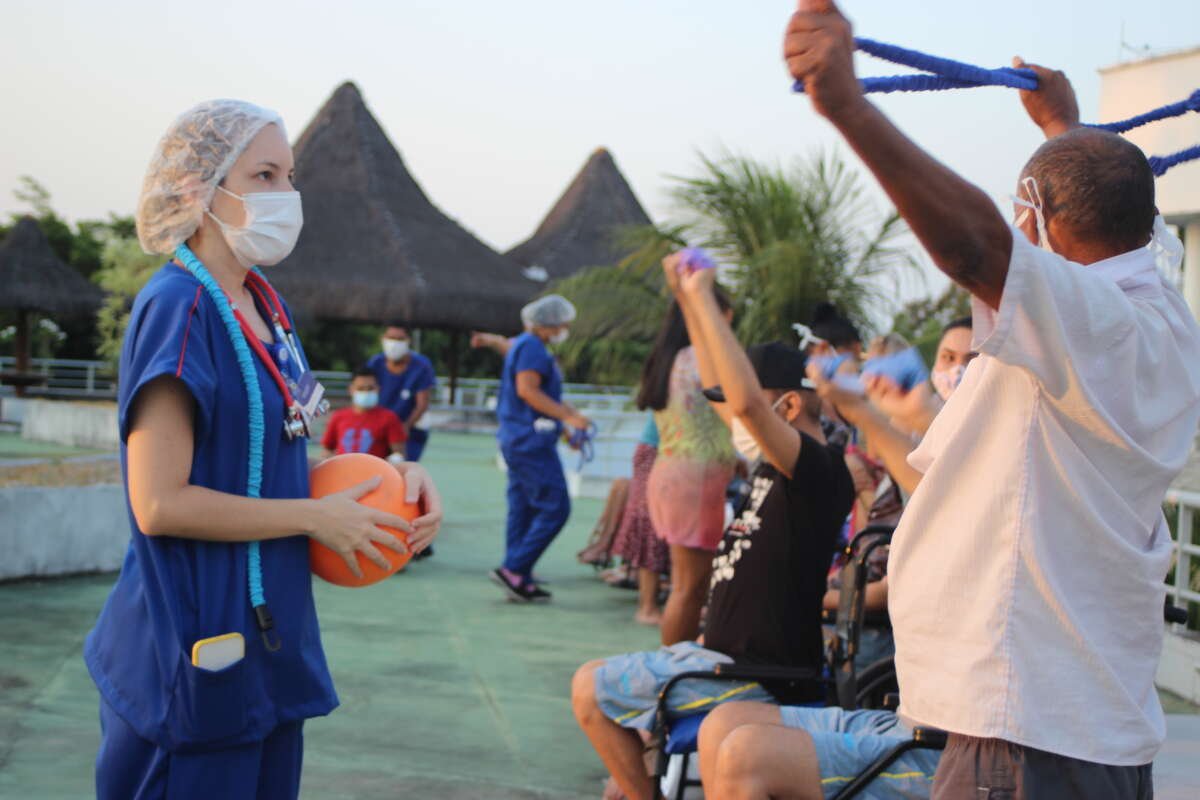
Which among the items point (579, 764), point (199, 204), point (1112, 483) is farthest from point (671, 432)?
point (1112, 483)

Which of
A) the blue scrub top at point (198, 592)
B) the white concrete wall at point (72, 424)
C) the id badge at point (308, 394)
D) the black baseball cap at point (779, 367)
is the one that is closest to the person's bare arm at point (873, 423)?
the black baseball cap at point (779, 367)

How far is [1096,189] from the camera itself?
1.83 meters

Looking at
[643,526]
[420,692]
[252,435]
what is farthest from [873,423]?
[643,526]

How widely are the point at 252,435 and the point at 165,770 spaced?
59 centimetres

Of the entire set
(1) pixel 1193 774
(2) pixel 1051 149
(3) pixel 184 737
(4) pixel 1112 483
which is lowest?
(1) pixel 1193 774

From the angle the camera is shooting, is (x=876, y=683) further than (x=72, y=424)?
No

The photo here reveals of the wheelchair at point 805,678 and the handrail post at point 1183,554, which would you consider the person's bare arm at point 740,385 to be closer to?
the wheelchair at point 805,678

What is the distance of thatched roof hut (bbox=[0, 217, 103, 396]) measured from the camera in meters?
26.1

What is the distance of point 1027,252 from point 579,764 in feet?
11.6

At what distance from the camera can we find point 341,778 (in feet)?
14.3

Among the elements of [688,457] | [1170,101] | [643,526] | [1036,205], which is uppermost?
[1170,101]

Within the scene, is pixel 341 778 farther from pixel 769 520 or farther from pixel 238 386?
pixel 238 386

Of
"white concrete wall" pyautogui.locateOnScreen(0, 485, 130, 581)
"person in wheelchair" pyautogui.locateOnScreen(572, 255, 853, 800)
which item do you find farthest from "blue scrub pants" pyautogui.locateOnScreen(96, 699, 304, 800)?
"white concrete wall" pyautogui.locateOnScreen(0, 485, 130, 581)

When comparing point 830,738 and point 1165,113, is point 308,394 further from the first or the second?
point 1165,113
